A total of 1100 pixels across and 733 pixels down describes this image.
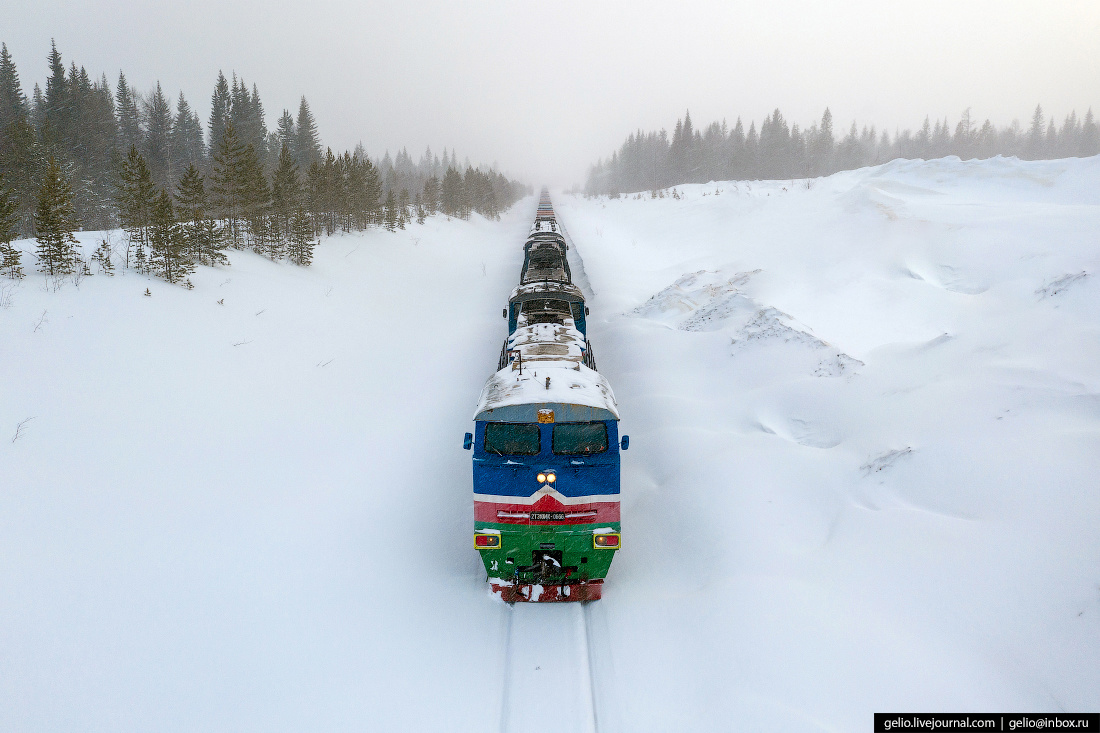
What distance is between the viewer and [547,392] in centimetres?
687

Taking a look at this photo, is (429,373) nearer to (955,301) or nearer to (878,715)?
(878,715)

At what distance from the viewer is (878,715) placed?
475 cm

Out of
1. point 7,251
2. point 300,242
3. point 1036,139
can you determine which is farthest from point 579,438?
point 1036,139

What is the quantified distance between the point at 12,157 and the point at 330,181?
715 inches

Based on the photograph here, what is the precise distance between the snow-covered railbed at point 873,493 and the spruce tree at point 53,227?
13956 mm

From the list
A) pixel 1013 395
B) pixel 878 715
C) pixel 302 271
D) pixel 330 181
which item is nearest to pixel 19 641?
pixel 878 715

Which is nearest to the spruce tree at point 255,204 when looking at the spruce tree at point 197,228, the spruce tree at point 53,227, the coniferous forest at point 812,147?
the spruce tree at point 197,228

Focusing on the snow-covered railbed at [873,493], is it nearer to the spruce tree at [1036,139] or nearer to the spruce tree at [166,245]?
the spruce tree at [166,245]

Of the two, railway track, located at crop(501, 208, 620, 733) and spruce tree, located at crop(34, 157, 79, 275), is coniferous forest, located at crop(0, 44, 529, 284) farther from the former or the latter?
railway track, located at crop(501, 208, 620, 733)

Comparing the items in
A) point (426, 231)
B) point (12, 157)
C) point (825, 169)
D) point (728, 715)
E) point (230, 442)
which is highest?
point (825, 169)

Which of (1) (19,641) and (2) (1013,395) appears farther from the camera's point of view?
(2) (1013,395)

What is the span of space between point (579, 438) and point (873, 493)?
4.33 meters

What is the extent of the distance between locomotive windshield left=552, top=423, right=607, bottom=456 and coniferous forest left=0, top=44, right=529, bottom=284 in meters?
13.4

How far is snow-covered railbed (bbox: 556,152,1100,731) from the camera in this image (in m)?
5.02
